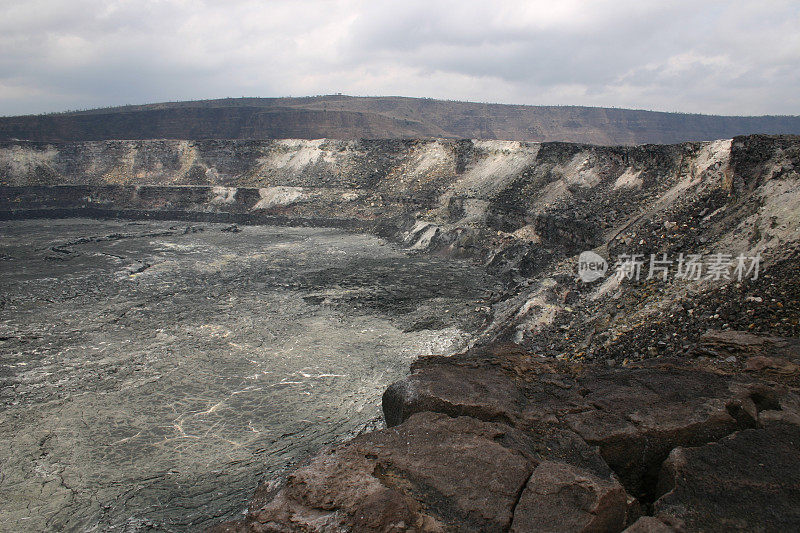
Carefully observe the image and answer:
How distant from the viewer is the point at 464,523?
4.68 meters

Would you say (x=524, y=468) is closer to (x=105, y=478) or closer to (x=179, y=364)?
(x=105, y=478)

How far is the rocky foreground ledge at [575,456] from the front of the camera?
181 inches

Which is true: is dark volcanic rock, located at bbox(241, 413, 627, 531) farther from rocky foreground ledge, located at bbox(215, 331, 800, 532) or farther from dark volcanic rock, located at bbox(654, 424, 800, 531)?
dark volcanic rock, located at bbox(654, 424, 800, 531)

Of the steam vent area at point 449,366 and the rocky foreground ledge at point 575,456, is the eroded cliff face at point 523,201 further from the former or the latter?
the rocky foreground ledge at point 575,456

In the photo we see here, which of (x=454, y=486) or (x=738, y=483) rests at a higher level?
(x=738, y=483)

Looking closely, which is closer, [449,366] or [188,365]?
[449,366]

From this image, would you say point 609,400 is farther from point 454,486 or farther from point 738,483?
point 454,486

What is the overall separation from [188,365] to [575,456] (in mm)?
10124

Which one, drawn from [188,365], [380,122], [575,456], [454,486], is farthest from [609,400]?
[380,122]

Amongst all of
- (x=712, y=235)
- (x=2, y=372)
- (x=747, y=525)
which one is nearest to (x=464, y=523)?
(x=747, y=525)

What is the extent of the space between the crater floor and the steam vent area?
7 centimetres

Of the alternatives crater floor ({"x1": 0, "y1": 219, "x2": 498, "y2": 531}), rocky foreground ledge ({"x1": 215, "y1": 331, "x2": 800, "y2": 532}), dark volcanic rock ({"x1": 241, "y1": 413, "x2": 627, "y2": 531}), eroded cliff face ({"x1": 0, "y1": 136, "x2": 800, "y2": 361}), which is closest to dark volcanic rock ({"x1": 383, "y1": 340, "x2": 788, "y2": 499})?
rocky foreground ledge ({"x1": 215, "y1": 331, "x2": 800, "y2": 532})

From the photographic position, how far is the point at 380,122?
70.3 metres

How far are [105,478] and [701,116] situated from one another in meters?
93.2
